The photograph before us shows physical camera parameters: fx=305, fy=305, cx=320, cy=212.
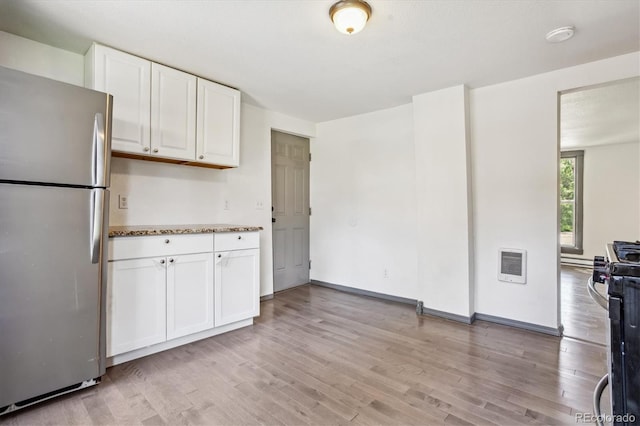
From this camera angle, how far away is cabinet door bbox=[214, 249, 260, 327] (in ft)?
8.79

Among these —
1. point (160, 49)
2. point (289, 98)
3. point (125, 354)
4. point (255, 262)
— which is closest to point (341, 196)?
point (289, 98)

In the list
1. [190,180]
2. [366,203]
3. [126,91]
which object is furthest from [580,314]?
[126,91]

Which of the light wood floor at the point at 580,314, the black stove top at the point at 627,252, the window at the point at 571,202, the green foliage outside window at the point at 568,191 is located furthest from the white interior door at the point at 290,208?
the green foliage outside window at the point at 568,191

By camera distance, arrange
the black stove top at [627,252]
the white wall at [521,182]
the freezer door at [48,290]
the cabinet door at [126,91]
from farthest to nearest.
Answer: the white wall at [521,182] → the cabinet door at [126,91] → the freezer door at [48,290] → the black stove top at [627,252]

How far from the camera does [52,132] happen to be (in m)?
1.74

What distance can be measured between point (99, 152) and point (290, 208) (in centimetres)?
265

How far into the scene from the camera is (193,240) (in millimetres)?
2512

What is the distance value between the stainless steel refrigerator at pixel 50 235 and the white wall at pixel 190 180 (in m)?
0.82

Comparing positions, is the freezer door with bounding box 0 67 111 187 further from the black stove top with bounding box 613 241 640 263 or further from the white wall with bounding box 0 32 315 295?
the black stove top with bounding box 613 241 640 263

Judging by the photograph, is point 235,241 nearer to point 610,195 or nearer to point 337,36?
point 337,36

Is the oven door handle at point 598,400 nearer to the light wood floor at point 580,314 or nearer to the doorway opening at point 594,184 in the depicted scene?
the light wood floor at point 580,314

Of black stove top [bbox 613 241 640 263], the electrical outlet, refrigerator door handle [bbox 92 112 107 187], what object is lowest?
black stove top [bbox 613 241 640 263]

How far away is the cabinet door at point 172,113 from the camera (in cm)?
251

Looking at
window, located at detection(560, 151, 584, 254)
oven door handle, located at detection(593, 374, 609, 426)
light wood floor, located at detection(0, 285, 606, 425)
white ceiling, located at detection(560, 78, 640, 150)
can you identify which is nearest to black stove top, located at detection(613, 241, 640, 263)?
oven door handle, located at detection(593, 374, 609, 426)
